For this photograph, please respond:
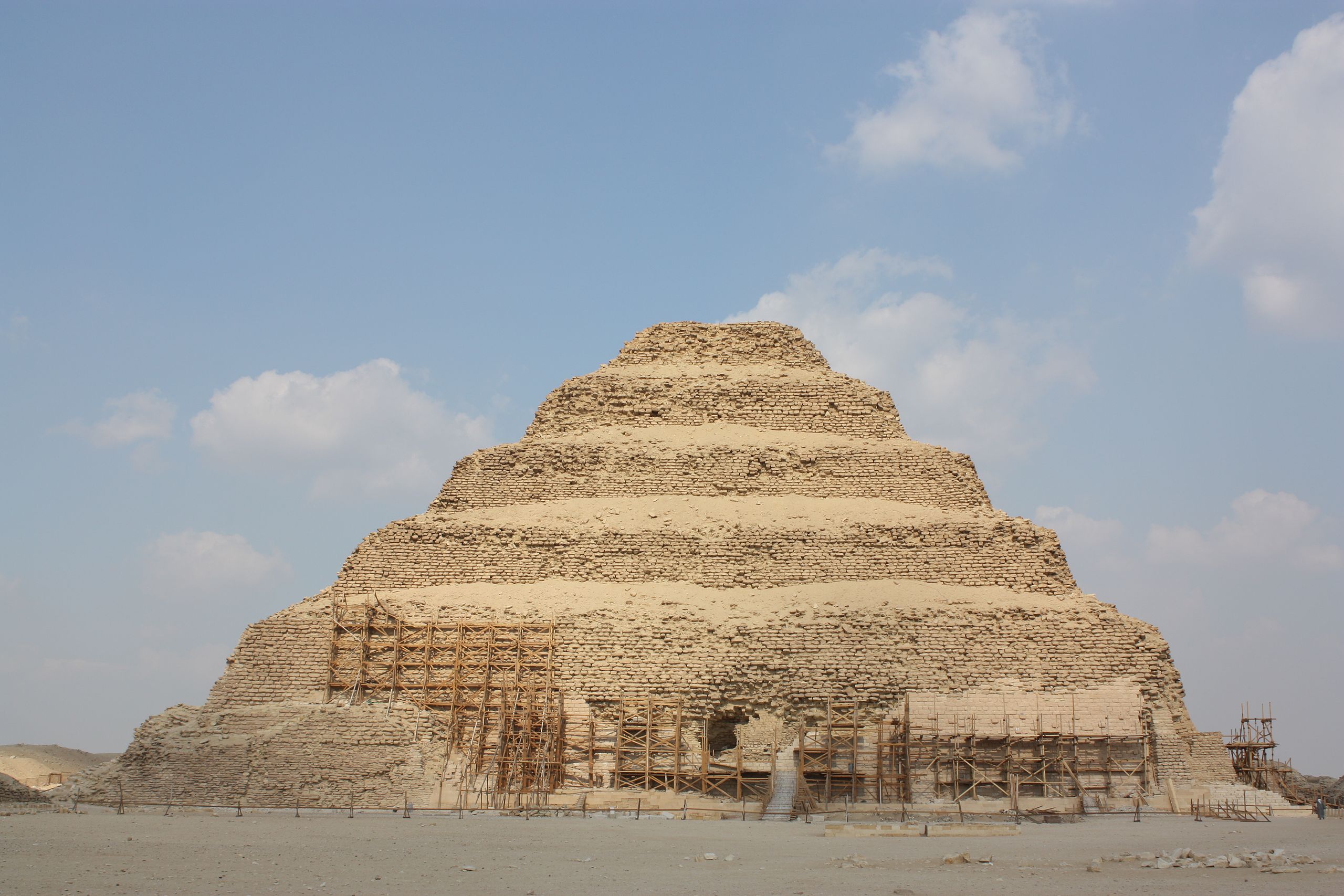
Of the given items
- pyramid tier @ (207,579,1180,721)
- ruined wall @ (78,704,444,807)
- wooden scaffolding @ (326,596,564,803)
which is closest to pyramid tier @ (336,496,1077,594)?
pyramid tier @ (207,579,1180,721)

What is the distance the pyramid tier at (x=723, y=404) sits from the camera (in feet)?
119

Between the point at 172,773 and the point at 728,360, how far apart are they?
2054cm

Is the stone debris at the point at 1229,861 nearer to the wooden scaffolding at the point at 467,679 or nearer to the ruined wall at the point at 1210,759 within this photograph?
the ruined wall at the point at 1210,759

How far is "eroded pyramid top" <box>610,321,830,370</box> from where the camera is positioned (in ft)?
132

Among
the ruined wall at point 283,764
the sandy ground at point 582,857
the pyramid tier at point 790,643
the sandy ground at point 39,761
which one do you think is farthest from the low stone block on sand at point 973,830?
the sandy ground at point 39,761

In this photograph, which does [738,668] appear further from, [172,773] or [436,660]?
[172,773]

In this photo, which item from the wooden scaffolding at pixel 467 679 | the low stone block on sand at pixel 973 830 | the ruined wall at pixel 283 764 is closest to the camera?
the low stone block on sand at pixel 973 830

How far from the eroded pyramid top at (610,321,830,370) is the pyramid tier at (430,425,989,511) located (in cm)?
515

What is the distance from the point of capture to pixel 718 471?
3416 cm

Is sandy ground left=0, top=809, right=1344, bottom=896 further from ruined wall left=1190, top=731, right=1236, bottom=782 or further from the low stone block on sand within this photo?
ruined wall left=1190, top=731, right=1236, bottom=782

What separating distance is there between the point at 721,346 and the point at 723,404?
3910 mm

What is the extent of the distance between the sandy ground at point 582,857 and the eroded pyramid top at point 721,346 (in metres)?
19.0

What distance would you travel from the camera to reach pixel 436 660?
28.9 meters

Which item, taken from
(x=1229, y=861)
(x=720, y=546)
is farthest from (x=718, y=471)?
(x=1229, y=861)
